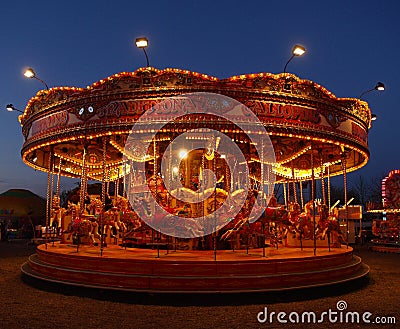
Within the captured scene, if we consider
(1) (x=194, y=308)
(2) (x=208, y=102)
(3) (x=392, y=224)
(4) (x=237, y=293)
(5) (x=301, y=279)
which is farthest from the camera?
(3) (x=392, y=224)

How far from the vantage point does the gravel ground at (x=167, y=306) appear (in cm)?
591

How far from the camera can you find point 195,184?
38.9 ft

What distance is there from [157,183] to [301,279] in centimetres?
460

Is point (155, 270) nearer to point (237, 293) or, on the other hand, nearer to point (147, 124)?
point (237, 293)

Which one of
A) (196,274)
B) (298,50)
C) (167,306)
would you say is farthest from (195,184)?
(167,306)

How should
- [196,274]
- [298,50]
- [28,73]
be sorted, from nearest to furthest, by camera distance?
1. [196,274]
2. [298,50]
3. [28,73]

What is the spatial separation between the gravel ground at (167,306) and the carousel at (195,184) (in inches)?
8.4

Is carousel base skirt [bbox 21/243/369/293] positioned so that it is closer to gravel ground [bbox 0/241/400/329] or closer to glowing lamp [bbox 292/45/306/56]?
gravel ground [bbox 0/241/400/329]

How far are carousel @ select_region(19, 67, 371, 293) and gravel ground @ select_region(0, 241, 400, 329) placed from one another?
8.4 inches

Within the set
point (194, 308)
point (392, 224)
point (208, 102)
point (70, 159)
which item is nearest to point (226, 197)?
point (208, 102)

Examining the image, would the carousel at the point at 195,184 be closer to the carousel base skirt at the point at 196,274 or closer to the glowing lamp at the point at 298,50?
the carousel base skirt at the point at 196,274

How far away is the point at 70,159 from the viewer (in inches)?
596

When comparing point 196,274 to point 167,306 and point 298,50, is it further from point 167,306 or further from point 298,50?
point 298,50

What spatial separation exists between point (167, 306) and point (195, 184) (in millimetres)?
5259
